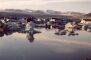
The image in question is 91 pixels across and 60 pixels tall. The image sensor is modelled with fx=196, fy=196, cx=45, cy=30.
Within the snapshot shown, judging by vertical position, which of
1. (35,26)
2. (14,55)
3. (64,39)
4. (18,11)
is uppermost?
(18,11)

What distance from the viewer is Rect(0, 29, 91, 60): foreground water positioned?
2.17 m

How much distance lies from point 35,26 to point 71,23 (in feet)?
1.38

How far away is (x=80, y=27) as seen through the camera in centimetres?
225

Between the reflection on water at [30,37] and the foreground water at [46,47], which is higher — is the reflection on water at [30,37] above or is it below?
above

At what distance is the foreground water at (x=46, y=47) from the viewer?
2.17 metres

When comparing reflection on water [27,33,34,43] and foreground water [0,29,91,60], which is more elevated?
reflection on water [27,33,34,43]

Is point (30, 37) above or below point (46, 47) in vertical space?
above

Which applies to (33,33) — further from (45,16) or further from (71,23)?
(71,23)

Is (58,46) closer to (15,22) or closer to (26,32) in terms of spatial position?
(26,32)

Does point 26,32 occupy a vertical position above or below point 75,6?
below

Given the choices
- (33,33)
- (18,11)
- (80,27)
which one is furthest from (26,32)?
(80,27)

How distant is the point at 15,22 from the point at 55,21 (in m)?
0.47

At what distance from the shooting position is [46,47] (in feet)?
7.25

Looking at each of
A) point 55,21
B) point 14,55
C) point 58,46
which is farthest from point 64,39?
point 14,55
